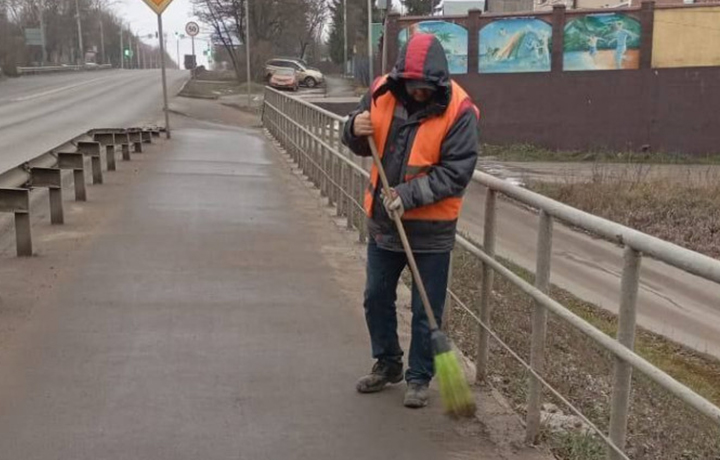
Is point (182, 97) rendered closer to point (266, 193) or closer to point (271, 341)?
point (266, 193)

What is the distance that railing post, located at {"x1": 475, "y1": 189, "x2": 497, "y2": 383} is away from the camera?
4098mm

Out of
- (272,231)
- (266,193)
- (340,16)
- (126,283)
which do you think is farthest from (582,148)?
(340,16)

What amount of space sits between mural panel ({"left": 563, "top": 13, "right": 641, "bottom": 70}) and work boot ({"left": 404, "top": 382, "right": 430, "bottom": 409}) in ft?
78.2

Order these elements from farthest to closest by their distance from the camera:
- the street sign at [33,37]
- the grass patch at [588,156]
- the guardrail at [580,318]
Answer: the street sign at [33,37], the grass patch at [588,156], the guardrail at [580,318]

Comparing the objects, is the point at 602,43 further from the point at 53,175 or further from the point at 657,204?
the point at 53,175

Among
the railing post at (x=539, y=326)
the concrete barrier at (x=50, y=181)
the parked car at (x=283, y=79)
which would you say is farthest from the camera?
the parked car at (x=283, y=79)

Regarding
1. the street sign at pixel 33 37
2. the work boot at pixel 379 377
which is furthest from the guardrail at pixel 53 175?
the street sign at pixel 33 37

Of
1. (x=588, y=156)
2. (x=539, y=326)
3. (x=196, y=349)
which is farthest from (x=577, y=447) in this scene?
(x=588, y=156)

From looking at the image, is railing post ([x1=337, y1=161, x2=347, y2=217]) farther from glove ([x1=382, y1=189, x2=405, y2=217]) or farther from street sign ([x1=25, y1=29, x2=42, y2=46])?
street sign ([x1=25, y1=29, x2=42, y2=46])

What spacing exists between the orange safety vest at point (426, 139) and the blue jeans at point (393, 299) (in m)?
0.21

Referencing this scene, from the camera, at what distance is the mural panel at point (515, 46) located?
2672 centimetres

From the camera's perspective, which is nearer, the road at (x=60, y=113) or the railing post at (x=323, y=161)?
the railing post at (x=323, y=161)

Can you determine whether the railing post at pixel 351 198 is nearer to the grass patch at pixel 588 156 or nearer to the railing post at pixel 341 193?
the railing post at pixel 341 193

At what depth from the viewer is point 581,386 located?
4.62 metres
